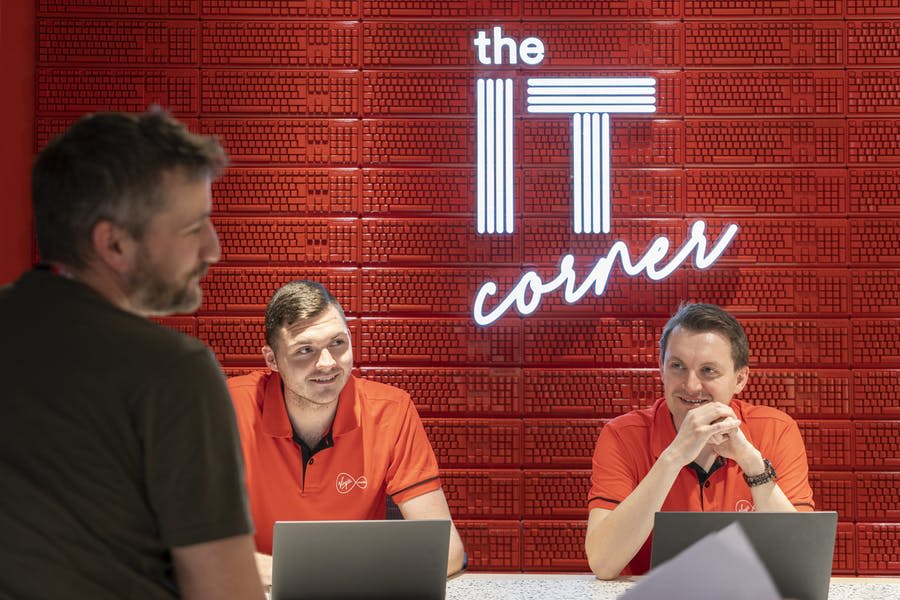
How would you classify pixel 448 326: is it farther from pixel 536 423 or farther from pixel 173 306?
pixel 173 306

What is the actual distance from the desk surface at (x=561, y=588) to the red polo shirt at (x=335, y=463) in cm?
54

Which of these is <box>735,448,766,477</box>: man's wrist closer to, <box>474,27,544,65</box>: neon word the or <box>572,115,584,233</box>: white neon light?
<box>572,115,584,233</box>: white neon light

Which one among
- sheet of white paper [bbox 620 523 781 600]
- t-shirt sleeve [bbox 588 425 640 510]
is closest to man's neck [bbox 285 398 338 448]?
t-shirt sleeve [bbox 588 425 640 510]

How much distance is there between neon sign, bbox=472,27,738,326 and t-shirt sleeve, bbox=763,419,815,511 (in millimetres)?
1266

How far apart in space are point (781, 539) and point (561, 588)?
69 centimetres

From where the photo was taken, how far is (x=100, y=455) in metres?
1.07

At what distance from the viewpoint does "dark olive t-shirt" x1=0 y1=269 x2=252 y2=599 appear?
3.50 feet

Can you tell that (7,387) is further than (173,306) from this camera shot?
No

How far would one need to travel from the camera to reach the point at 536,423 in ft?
14.0

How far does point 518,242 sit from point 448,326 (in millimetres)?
501

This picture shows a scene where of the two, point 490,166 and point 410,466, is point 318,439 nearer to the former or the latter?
point 410,466

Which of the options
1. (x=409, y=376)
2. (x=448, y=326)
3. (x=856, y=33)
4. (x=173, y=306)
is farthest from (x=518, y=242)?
(x=173, y=306)

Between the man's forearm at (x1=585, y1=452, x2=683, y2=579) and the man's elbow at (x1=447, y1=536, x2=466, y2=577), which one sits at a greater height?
the man's forearm at (x1=585, y1=452, x2=683, y2=579)

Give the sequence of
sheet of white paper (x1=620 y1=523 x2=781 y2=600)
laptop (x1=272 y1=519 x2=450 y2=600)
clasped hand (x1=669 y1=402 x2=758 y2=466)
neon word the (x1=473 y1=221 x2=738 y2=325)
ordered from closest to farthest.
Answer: sheet of white paper (x1=620 y1=523 x2=781 y2=600), laptop (x1=272 y1=519 x2=450 y2=600), clasped hand (x1=669 y1=402 x2=758 y2=466), neon word the (x1=473 y1=221 x2=738 y2=325)
